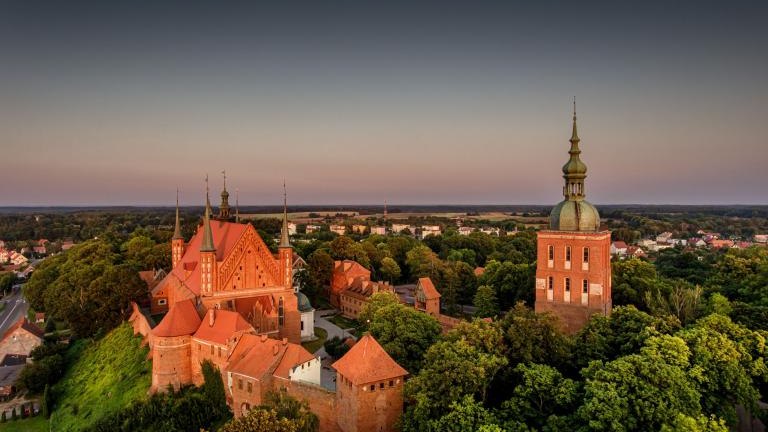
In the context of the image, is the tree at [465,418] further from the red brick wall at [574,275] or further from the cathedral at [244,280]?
the cathedral at [244,280]

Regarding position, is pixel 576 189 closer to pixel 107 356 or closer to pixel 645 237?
pixel 107 356

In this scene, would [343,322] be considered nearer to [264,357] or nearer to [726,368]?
[264,357]

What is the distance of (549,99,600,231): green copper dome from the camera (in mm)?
37844

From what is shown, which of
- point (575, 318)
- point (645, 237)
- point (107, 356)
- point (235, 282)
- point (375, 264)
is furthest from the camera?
point (645, 237)

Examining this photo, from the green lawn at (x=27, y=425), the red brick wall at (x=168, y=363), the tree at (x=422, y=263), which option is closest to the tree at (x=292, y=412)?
the red brick wall at (x=168, y=363)

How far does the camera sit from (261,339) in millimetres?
35656

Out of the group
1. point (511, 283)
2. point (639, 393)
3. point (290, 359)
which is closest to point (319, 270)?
point (511, 283)

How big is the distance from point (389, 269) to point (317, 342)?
33686 millimetres

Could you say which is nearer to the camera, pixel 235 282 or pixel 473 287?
pixel 235 282

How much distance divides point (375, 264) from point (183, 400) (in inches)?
2244

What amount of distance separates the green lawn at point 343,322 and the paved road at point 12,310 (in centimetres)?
4776

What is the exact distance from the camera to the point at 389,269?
84.5m

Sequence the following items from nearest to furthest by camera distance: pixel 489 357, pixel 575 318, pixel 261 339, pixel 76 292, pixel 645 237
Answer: pixel 489 357, pixel 261 339, pixel 575 318, pixel 76 292, pixel 645 237

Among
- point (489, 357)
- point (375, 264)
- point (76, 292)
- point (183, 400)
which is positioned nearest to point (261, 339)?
point (183, 400)
